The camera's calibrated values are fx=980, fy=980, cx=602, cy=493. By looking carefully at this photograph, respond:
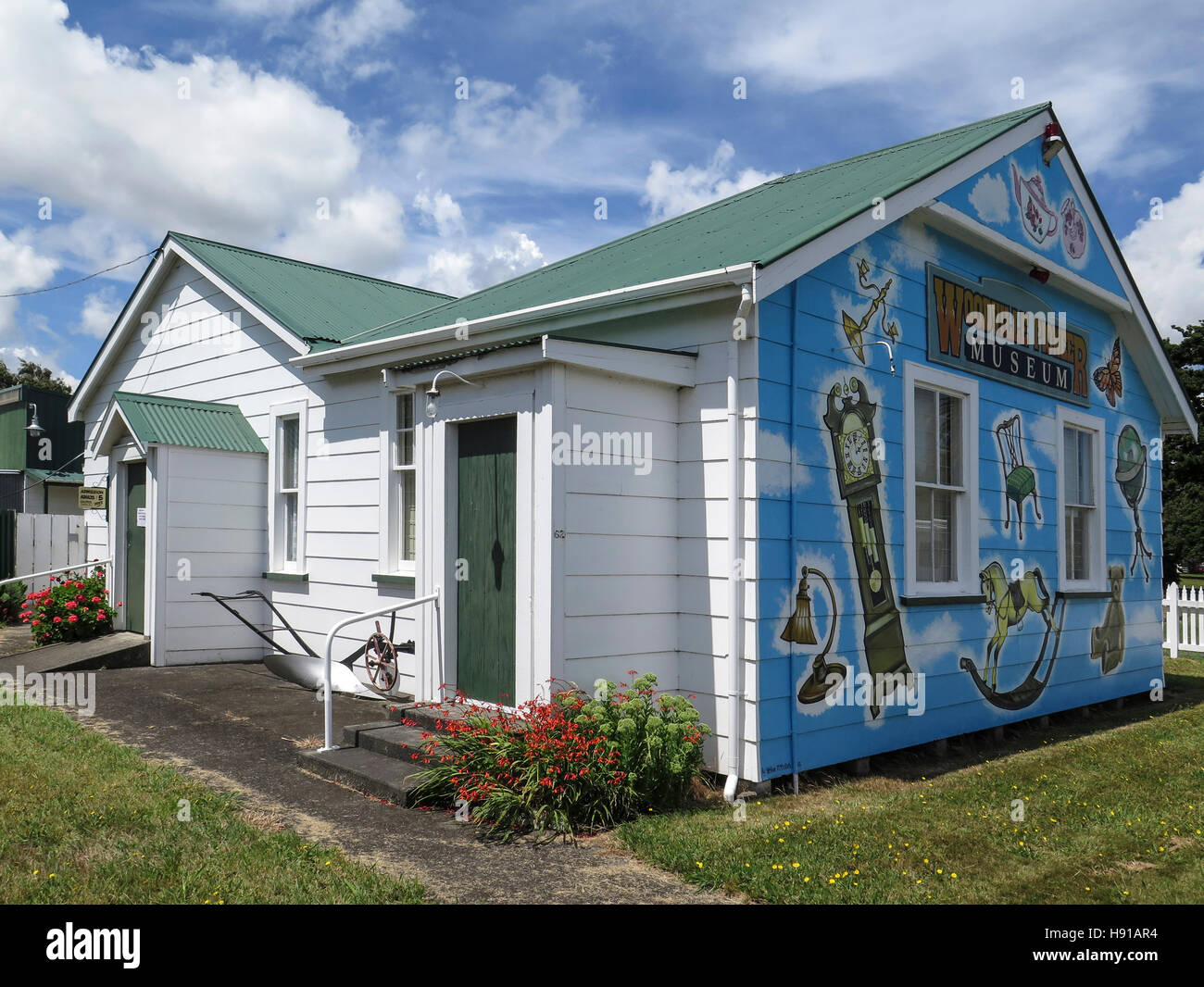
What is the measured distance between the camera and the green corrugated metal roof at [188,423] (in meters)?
11.3

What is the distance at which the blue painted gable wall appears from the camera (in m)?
7.26

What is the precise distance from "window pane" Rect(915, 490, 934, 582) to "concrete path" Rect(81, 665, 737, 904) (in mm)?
4481

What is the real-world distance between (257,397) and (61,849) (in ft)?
26.0

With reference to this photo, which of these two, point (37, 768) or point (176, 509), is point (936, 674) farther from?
point (176, 509)

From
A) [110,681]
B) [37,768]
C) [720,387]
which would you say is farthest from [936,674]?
[110,681]

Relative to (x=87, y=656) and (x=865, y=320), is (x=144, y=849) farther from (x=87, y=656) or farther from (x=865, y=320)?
(x=87, y=656)

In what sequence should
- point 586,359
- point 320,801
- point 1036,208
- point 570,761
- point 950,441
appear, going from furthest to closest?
point 1036,208 → point 950,441 → point 586,359 → point 320,801 → point 570,761

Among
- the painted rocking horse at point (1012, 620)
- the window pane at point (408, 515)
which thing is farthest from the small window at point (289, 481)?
the painted rocking horse at point (1012, 620)

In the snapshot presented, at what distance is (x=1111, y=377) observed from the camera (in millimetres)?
12258

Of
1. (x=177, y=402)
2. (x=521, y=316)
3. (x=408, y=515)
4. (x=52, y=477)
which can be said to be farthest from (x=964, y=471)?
(x=52, y=477)

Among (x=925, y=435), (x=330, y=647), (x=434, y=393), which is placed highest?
(x=434, y=393)

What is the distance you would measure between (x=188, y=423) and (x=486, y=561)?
20.0 ft

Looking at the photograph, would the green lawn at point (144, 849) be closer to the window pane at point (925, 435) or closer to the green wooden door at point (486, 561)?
the green wooden door at point (486, 561)

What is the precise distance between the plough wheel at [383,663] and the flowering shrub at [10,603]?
30.9 feet
